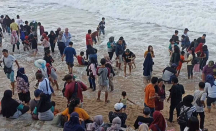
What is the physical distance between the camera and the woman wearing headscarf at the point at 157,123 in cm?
593

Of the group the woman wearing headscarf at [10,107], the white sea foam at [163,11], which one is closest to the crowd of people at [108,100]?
the woman wearing headscarf at [10,107]

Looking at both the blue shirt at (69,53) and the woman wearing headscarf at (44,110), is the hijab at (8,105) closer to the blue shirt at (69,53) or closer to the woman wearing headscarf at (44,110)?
the woman wearing headscarf at (44,110)

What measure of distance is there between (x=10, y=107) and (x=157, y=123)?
3766mm

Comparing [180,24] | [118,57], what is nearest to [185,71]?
[118,57]

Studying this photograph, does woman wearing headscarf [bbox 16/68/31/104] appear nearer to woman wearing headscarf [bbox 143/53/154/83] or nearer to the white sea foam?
woman wearing headscarf [bbox 143/53/154/83]

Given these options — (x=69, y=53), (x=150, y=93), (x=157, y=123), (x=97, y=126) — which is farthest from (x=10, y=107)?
(x=69, y=53)

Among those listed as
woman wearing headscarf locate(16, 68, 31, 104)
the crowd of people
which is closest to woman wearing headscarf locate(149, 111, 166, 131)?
the crowd of people

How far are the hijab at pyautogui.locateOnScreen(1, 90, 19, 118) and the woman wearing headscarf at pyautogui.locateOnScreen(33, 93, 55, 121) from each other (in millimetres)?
531

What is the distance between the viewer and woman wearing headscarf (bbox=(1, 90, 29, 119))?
7.31 metres

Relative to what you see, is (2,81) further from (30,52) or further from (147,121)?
(147,121)

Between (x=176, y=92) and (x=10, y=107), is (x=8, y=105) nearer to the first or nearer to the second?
(x=10, y=107)

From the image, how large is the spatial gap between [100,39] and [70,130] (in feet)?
45.2

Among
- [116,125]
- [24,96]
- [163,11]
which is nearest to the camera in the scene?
[116,125]

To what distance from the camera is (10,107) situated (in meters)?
7.38
